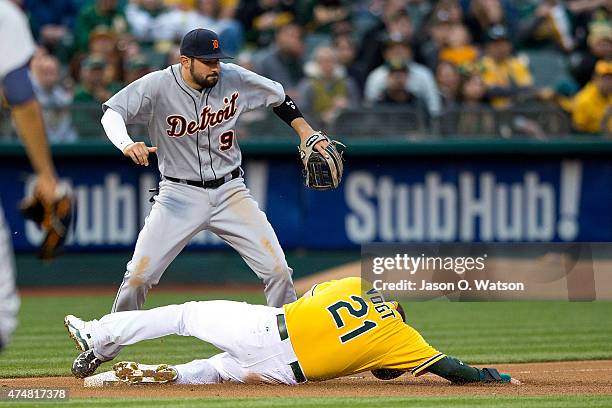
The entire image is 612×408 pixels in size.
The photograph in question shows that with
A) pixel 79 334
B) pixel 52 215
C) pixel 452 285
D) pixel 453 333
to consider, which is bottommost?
pixel 453 333

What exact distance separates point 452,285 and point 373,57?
3.93 m

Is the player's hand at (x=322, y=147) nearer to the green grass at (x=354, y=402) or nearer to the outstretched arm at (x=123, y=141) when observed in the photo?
the outstretched arm at (x=123, y=141)

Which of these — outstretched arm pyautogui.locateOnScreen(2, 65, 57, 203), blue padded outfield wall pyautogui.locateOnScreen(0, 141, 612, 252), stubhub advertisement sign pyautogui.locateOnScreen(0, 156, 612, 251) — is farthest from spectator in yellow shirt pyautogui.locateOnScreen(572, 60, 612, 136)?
outstretched arm pyautogui.locateOnScreen(2, 65, 57, 203)

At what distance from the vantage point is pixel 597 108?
527 inches

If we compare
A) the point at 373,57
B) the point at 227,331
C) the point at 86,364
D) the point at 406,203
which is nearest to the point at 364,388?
the point at 227,331

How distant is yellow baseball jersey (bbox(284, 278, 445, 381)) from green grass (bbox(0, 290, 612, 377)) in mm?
1834

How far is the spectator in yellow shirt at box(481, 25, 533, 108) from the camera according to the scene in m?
13.9

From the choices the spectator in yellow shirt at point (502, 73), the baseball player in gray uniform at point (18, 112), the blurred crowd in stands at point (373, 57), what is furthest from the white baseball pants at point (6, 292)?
the spectator in yellow shirt at point (502, 73)

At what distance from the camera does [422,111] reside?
509 inches

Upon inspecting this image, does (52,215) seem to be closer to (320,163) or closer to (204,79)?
(204,79)

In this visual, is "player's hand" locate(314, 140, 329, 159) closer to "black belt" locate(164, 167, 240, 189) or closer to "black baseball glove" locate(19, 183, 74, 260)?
"black belt" locate(164, 167, 240, 189)

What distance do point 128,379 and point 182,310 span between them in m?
0.57

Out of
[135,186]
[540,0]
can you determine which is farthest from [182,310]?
[540,0]

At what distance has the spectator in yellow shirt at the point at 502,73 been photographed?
13.9 metres
